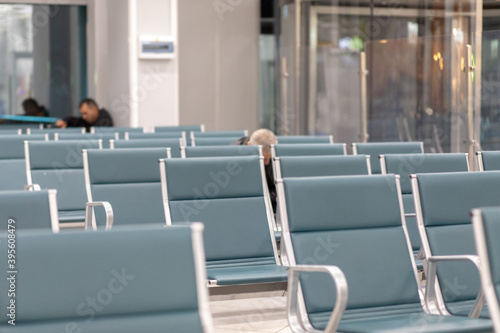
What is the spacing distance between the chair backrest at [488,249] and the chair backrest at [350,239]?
90 cm

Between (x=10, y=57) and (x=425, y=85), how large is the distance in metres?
7.54

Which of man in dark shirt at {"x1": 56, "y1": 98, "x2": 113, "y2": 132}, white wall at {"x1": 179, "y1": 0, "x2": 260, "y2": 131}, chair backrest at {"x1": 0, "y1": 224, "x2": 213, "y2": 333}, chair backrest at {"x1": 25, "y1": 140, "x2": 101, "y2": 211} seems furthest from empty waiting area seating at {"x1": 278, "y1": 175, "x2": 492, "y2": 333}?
white wall at {"x1": 179, "y1": 0, "x2": 260, "y2": 131}

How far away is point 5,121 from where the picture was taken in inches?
520

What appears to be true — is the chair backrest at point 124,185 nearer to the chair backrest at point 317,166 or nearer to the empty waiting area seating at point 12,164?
the chair backrest at point 317,166

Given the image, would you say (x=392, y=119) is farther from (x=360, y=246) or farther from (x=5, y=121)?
(x=5, y=121)

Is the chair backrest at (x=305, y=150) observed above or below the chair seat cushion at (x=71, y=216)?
above

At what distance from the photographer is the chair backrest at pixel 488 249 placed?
2174 mm

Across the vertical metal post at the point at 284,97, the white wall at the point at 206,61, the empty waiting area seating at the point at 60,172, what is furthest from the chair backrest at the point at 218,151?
the white wall at the point at 206,61

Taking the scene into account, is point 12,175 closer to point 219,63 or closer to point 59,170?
point 59,170

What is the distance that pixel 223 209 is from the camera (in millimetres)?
4059

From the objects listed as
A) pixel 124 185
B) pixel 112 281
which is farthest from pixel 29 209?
pixel 124 185

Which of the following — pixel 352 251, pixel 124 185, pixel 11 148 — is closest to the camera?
pixel 352 251

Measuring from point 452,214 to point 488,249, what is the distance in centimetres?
117

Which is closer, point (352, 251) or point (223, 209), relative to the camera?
point (352, 251)
